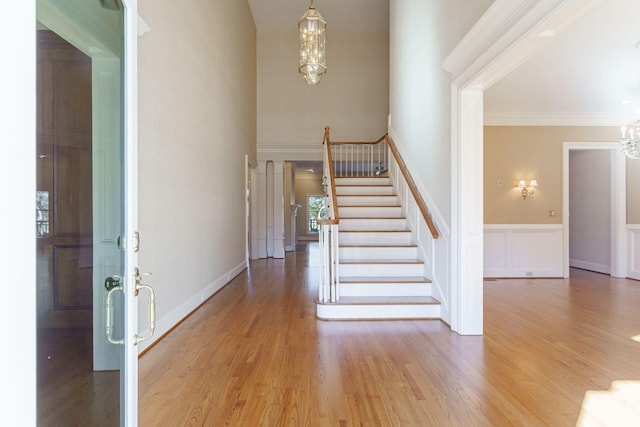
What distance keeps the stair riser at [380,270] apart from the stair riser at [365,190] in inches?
79.8

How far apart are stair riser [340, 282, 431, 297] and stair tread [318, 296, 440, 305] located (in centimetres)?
6

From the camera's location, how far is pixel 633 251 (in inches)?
256

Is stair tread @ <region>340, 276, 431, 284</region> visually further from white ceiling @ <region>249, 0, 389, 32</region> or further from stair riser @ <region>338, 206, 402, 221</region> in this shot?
white ceiling @ <region>249, 0, 389, 32</region>

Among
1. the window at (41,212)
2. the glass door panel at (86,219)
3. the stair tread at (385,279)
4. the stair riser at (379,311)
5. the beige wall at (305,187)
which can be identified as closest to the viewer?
the window at (41,212)

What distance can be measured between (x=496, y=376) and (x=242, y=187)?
5554 millimetres

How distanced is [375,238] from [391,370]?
2630 millimetres

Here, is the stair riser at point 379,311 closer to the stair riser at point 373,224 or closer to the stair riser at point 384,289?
the stair riser at point 384,289

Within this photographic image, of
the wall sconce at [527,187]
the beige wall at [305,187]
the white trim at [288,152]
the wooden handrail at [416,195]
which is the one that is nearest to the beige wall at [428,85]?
the wooden handrail at [416,195]

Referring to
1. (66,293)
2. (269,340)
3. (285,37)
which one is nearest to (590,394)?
(269,340)

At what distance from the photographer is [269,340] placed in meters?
3.13

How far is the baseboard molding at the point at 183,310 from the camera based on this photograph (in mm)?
3057

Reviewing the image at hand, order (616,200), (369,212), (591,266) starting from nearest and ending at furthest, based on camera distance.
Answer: (369,212) → (616,200) → (591,266)
